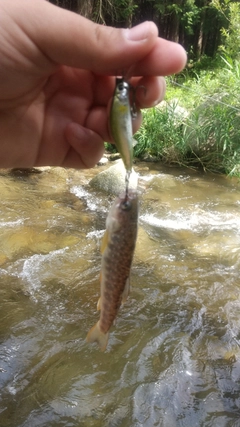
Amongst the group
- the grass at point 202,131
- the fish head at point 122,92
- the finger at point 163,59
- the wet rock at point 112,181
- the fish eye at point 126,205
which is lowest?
the wet rock at point 112,181

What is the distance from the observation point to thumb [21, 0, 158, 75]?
1.73 m

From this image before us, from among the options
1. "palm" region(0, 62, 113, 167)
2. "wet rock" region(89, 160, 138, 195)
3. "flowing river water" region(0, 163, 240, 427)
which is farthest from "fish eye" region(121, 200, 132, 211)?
"wet rock" region(89, 160, 138, 195)

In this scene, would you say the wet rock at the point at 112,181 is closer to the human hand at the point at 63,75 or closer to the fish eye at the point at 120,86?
the human hand at the point at 63,75

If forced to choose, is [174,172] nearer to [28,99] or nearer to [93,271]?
[93,271]

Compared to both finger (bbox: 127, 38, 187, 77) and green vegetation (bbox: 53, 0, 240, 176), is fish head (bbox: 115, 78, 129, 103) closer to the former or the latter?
finger (bbox: 127, 38, 187, 77)

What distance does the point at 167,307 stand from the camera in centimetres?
471

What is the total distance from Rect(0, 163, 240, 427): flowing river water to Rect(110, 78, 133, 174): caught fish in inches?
99.8

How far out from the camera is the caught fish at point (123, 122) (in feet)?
5.43

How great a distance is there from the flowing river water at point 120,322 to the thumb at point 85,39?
2.76 metres

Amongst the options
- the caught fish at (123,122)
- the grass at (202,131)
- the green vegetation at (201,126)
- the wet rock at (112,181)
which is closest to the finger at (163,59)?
the caught fish at (123,122)

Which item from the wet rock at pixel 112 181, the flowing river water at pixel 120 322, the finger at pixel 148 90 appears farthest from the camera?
the wet rock at pixel 112 181

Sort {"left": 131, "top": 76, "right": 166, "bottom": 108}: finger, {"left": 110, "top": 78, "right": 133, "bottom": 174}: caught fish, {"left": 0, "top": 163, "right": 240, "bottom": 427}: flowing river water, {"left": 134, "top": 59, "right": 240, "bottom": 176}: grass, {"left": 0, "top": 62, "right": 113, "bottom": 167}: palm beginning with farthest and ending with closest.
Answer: {"left": 134, "top": 59, "right": 240, "bottom": 176}: grass, {"left": 0, "top": 163, "right": 240, "bottom": 427}: flowing river water, {"left": 0, "top": 62, "right": 113, "bottom": 167}: palm, {"left": 131, "top": 76, "right": 166, "bottom": 108}: finger, {"left": 110, "top": 78, "right": 133, "bottom": 174}: caught fish

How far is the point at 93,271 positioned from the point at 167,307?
1.06 metres

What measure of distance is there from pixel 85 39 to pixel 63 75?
2.07 ft
